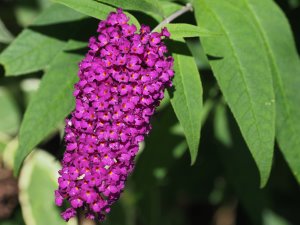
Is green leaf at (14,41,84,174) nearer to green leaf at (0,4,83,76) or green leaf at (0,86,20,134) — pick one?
green leaf at (0,4,83,76)

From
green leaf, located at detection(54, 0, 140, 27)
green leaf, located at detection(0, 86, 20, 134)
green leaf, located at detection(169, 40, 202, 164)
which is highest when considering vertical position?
green leaf, located at detection(54, 0, 140, 27)

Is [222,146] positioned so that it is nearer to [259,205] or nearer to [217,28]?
[259,205]

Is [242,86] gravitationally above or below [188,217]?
above

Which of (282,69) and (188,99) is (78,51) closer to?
(188,99)

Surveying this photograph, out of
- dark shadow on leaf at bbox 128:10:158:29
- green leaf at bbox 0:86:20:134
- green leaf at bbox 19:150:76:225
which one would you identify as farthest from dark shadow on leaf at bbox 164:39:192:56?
green leaf at bbox 0:86:20:134

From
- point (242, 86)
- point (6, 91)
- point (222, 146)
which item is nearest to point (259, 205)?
point (222, 146)

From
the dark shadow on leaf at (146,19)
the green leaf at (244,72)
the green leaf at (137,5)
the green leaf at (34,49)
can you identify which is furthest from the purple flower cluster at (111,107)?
the green leaf at (34,49)

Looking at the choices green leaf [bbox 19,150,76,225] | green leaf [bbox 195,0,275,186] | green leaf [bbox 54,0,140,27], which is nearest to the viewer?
green leaf [bbox 54,0,140,27]

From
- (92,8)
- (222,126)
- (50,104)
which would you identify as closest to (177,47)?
(92,8)
